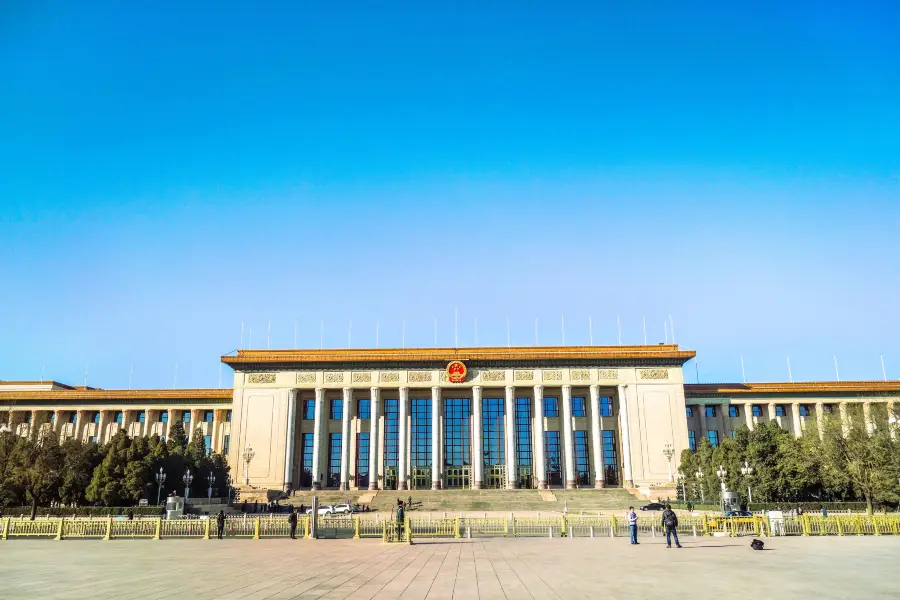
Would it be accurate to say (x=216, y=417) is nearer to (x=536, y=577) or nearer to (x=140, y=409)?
(x=140, y=409)

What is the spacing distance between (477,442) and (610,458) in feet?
46.6

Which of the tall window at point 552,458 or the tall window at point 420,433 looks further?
the tall window at point 420,433

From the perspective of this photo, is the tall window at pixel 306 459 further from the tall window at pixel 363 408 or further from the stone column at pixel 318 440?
the tall window at pixel 363 408

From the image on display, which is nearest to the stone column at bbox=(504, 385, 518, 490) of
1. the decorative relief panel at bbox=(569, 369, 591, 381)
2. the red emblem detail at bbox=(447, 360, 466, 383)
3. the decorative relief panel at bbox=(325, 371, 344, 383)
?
the red emblem detail at bbox=(447, 360, 466, 383)

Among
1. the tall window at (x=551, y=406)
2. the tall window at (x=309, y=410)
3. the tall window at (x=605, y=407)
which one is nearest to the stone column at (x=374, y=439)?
the tall window at (x=309, y=410)

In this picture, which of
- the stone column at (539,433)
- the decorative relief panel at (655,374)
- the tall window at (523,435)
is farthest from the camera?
the tall window at (523,435)

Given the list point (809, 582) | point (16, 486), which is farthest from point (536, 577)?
point (16, 486)

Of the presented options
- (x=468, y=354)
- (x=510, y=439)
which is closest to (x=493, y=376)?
(x=468, y=354)

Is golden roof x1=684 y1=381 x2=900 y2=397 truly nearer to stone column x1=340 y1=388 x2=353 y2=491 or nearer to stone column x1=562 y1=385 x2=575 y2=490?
stone column x1=562 y1=385 x2=575 y2=490

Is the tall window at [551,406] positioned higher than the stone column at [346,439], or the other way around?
the tall window at [551,406]

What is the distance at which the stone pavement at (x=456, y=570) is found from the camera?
1309cm

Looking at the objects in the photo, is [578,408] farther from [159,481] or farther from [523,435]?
[159,481]

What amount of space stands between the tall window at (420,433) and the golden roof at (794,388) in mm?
28744

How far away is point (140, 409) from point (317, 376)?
2264 centimetres
